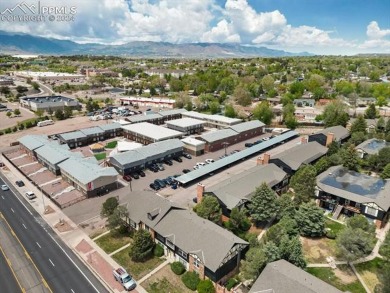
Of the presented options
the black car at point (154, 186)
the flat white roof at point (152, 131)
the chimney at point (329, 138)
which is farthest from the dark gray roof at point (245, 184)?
the flat white roof at point (152, 131)

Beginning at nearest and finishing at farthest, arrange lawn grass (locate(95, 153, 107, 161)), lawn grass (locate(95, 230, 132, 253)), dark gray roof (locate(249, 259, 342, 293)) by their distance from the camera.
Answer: dark gray roof (locate(249, 259, 342, 293)) → lawn grass (locate(95, 230, 132, 253)) → lawn grass (locate(95, 153, 107, 161))

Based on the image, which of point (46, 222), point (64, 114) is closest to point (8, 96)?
point (64, 114)

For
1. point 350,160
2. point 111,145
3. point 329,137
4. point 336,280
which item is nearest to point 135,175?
point 111,145

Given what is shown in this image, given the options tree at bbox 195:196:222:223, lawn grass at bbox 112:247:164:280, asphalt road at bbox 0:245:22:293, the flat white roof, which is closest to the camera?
asphalt road at bbox 0:245:22:293

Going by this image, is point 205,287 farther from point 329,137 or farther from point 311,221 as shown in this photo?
point 329,137

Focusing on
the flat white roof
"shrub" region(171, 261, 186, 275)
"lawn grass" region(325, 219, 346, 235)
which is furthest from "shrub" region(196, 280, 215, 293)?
the flat white roof

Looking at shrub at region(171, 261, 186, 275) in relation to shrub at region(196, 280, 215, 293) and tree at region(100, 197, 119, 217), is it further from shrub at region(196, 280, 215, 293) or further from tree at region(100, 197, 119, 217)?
tree at region(100, 197, 119, 217)
